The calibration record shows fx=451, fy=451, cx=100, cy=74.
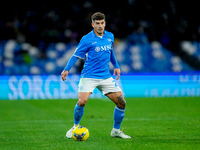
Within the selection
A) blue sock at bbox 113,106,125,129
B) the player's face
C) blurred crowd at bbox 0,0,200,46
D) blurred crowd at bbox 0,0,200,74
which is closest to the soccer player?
the player's face

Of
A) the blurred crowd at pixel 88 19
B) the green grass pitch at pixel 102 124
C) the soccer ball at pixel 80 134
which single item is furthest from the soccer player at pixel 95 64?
the blurred crowd at pixel 88 19

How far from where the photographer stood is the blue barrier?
16.2 metres

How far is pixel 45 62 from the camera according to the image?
1911cm

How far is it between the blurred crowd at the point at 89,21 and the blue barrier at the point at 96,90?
321 cm

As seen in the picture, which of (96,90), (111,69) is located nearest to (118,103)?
(96,90)

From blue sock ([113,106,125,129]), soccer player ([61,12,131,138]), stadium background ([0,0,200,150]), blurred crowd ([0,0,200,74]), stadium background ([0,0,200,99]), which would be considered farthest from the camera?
blurred crowd ([0,0,200,74])

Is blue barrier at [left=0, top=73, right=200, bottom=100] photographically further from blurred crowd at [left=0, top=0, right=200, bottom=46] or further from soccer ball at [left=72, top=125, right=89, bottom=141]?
soccer ball at [left=72, top=125, right=89, bottom=141]

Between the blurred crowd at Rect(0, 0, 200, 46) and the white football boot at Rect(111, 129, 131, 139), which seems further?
the blurred crowd at Rect(0, 0, 200, 46)

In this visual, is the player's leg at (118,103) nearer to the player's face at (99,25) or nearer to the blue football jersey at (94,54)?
the blue football jersey at (94,54)

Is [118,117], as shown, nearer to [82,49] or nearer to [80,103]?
[80,103]

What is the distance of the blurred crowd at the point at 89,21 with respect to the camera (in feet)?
66.7

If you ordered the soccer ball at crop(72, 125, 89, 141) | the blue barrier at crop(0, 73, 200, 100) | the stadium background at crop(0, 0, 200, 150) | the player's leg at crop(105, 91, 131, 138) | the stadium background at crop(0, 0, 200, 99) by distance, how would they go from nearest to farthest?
the soccer ball at crop(72, 125, 89, 141) → the player's leg at crop(105, 91, 131, 138) → the stadium background at crop(0, 0, 200, 150) → the blue barrier at crop(0, 73, 200, 100) → the stadium background at crop(0, 0, 200, 99)

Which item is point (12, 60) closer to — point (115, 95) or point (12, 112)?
point (12, 112)

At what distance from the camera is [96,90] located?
16.4 meters
